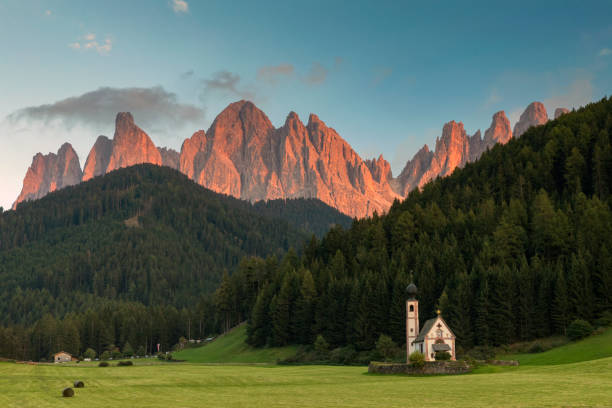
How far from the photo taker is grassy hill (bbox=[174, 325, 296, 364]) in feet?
389

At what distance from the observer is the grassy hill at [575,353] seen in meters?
70.2

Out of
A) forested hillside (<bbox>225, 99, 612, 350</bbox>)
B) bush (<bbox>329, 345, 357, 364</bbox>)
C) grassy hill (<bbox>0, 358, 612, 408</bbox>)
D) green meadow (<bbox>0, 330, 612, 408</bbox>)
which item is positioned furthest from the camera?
bush (<bbox>329, 345, 357, 364</bbox>)

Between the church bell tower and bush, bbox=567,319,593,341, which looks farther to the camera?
the church bell tower

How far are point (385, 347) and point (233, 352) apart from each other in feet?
149

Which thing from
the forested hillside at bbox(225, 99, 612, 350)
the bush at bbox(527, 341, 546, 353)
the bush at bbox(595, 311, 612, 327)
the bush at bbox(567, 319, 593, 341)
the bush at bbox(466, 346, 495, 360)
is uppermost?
the forested hillside at bbox(225, 99, 612, 350)

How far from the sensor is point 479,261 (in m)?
105

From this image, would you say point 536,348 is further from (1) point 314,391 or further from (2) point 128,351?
(2) point 128,351

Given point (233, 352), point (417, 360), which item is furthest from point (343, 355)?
point (233, 352)

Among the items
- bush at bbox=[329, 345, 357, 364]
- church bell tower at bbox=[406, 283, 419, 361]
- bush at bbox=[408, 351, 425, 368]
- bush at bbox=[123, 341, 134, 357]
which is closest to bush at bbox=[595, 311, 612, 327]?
church bell tower at bbox=[406, 283, 419, 361]

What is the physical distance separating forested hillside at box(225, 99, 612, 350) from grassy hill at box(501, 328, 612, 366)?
28.1 feet

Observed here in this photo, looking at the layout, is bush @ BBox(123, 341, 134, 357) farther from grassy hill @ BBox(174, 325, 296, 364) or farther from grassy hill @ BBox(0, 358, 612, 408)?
grassy hill @ BBox(0, 358, 612, 408)

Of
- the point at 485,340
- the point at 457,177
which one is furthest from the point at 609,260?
the point at 457,177

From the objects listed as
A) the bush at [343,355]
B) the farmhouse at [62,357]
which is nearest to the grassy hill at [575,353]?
the bush at [343,355]

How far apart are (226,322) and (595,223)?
335 ft
